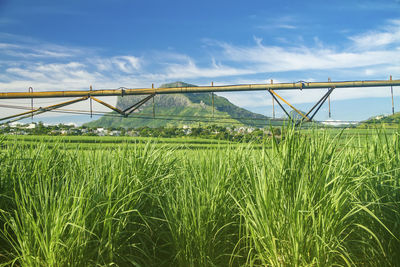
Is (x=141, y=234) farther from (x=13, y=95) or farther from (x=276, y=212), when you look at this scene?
(x=13, y=95)

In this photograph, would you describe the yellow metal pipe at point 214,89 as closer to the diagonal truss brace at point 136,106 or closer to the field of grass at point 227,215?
the diagonal truss brace at point 136,106

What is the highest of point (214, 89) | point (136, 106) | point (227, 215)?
point (214, 89)

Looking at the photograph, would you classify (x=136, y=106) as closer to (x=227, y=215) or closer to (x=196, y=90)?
(x=196, y=90)

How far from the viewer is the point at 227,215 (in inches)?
127

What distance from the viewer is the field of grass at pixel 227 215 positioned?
8.29ft

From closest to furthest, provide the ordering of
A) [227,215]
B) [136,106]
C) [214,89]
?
[227,215] → [214,89] → [136,106]

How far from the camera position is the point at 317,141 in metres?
2.94

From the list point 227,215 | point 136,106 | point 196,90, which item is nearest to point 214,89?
point 196,90

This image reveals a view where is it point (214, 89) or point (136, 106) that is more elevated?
point (214, 89)

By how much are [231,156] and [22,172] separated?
240cm

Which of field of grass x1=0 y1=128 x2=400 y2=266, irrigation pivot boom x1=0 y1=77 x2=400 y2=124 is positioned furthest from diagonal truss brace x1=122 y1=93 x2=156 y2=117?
field of grass x1=0 y1=128 x2=400 y2=266

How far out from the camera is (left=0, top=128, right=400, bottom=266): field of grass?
2525 millimetres

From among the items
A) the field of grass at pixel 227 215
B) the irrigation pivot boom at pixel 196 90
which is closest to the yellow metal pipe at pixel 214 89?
the irrigation pivot boom at pixel 196 90

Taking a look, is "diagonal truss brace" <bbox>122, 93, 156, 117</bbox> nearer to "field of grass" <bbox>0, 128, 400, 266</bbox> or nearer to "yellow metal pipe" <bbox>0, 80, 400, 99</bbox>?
"yellow metal pipe" <bbox>0, 80, 400, 99</bbox>
